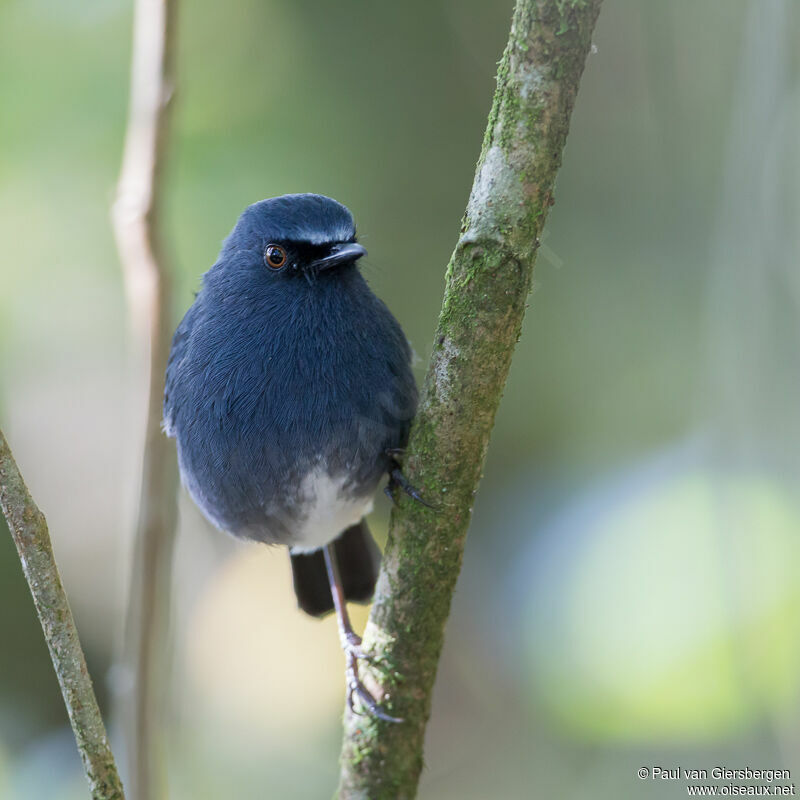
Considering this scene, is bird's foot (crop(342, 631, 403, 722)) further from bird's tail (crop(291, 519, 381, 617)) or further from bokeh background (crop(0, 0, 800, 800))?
bokeh background (crop(0, 0, 800, 800))

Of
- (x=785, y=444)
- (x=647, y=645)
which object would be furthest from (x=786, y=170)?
(x=647, y=645)

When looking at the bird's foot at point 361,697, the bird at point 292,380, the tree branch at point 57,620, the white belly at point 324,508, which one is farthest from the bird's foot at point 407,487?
the tree branch at point 57,620

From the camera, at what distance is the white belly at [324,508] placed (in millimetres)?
3219

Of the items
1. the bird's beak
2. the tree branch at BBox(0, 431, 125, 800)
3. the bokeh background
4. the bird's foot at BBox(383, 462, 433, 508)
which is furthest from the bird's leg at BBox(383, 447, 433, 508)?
the bokeh background

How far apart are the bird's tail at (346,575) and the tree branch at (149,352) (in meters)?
0.98

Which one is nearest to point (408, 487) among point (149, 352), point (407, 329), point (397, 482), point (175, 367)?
point (397, 482)

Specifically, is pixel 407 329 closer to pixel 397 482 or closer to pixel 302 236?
pixel 302 236

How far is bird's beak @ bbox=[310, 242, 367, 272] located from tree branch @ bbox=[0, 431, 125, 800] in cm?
129

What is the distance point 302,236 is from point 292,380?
19.3 inches

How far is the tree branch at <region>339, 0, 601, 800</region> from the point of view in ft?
7.30

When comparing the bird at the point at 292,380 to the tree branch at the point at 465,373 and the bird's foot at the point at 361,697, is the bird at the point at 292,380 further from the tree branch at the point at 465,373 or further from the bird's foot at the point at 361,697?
the tree branch at the point at 465,373

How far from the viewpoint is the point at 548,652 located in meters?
4.42

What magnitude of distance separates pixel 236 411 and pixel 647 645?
6.57ft

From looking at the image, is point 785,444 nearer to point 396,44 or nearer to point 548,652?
point 548,652
